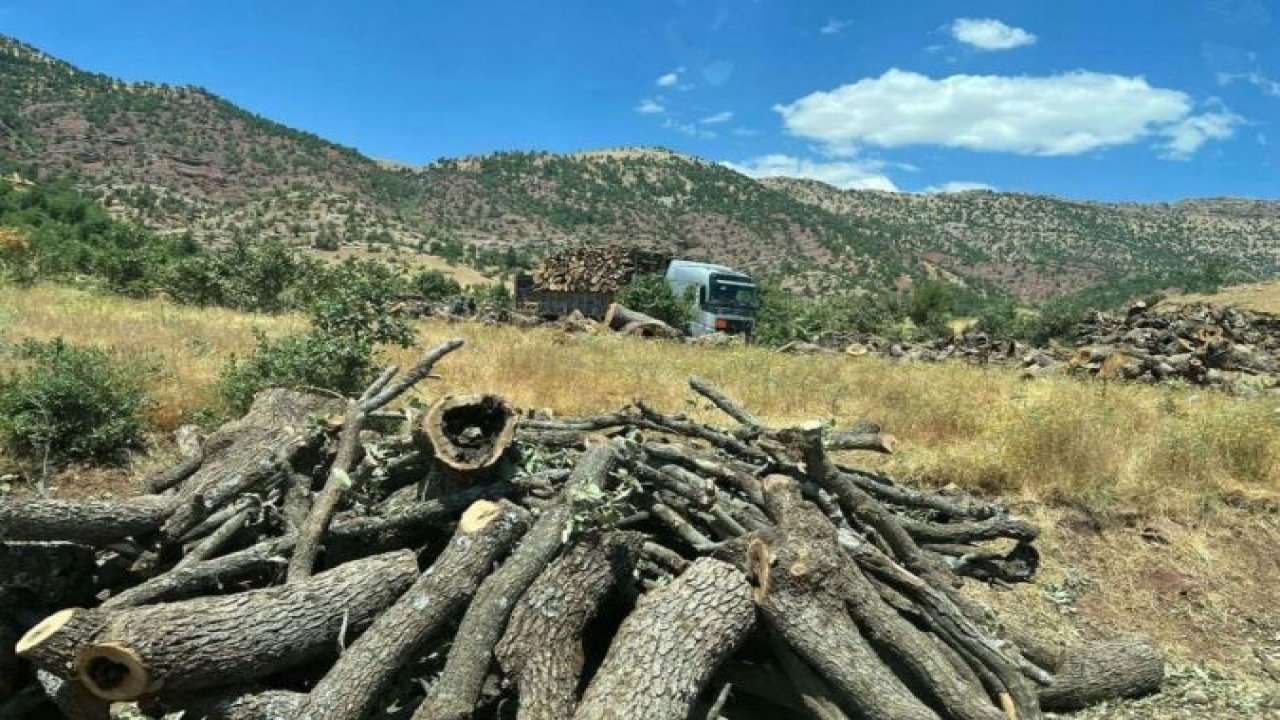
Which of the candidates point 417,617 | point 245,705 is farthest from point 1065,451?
point 245,705

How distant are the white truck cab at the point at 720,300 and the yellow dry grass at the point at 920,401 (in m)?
9.11

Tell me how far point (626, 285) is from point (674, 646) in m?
24.6

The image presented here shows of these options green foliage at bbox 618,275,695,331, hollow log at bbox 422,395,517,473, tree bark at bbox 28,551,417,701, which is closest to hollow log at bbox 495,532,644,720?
tree bark at bbox 28,551,417,701

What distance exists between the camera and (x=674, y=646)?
12.1 feet

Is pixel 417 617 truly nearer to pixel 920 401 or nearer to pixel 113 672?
pixel 113 672

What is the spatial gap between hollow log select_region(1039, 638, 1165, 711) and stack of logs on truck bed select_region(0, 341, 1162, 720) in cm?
1

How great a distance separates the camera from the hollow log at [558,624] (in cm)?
361

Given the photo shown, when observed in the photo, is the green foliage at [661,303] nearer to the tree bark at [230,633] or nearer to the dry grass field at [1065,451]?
the dry grass field at [1065,451]

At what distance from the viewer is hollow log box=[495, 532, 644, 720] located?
3.61 meters

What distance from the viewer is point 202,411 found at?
8188mm

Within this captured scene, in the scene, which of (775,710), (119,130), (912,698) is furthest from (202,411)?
(119,130)

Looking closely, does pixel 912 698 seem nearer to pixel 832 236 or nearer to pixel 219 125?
pixel 832 236

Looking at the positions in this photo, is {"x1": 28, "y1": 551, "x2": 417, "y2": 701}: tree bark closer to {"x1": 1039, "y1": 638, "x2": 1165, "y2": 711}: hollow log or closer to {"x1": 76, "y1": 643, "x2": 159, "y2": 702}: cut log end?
{"x1": 76, "y1": 643, "x2": 159, "y2": 702}: cut log end

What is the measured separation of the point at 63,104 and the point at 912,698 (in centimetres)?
11200
